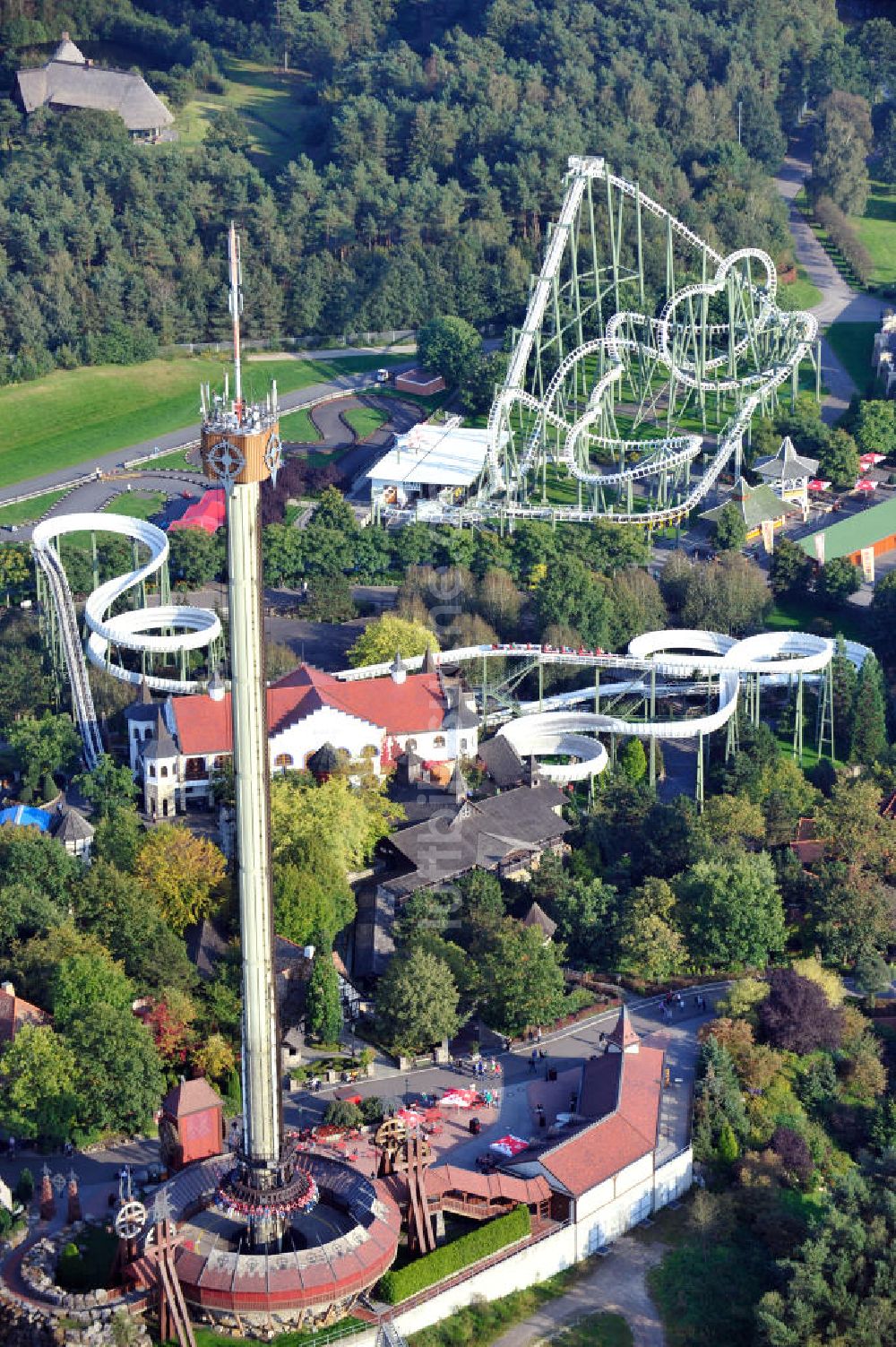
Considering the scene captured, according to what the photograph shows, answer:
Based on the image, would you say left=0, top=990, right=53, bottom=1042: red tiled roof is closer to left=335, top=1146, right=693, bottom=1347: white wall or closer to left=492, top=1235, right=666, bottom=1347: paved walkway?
left=335, top=1146, right=693, bottom=1347: white wall

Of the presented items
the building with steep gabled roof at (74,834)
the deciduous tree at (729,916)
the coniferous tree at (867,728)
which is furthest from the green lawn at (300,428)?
the deciduous tree at (729,916)

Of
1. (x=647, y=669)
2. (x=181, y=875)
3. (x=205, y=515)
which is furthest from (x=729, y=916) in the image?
(x=205, y=515)

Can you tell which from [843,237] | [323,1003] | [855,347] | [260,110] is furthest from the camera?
[260,110]

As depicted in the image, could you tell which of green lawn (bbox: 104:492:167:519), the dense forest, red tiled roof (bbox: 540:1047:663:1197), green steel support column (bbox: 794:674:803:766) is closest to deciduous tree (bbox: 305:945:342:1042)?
red tiled roof (bbox: 540:1047:663:1197)

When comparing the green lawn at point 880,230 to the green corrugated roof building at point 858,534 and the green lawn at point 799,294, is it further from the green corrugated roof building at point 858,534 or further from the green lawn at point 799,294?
the green corrugated roof building at point 858,534

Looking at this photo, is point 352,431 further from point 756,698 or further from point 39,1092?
point 39,1092

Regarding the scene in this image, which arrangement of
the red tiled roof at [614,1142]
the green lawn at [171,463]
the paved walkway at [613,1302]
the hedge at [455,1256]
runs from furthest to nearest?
the green lawn at [171,463] < the red tiled roof at [614,1142] < the paved walkway at [613,1302] < the hedge at [455,1256]

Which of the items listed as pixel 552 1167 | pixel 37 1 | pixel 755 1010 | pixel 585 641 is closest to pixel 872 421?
pixel 585 641
